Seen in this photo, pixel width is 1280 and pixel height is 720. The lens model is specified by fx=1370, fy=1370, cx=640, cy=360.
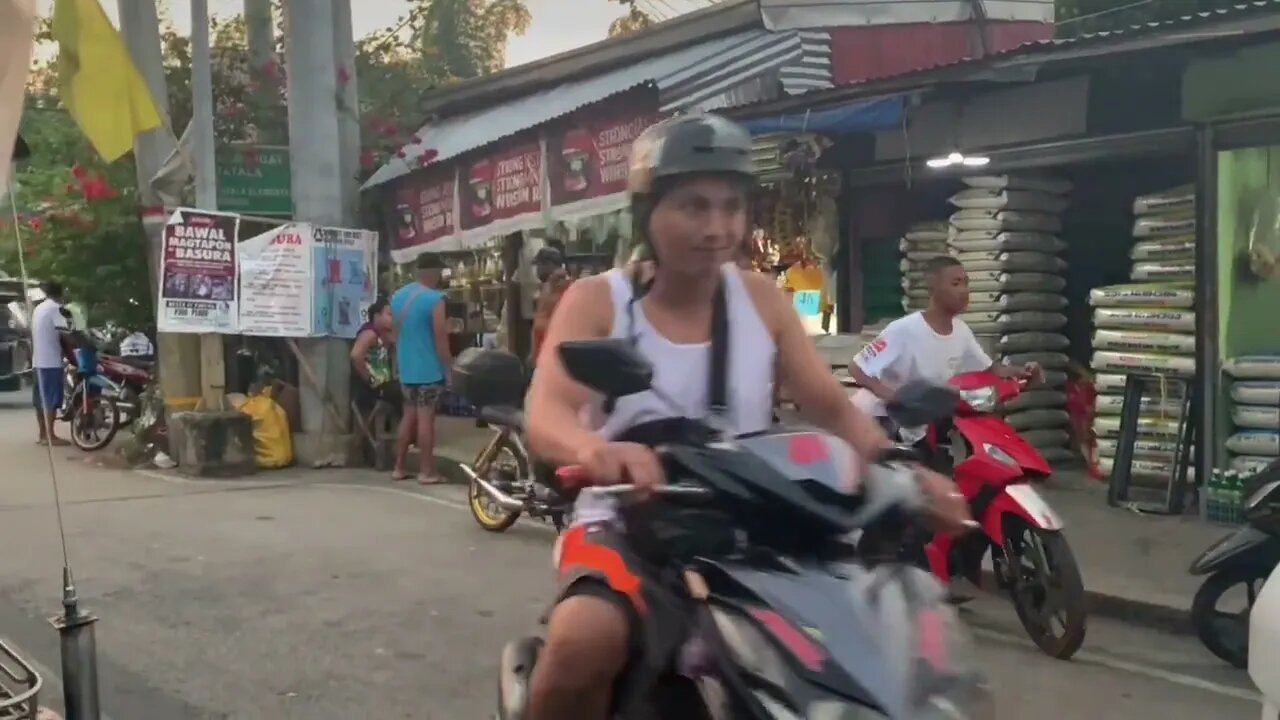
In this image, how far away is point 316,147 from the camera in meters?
12.4

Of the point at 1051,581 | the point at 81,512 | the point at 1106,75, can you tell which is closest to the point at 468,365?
the point at 1051,581

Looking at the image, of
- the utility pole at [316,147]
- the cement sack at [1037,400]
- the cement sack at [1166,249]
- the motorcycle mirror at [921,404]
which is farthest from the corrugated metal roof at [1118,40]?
the utility pole at [316,147]

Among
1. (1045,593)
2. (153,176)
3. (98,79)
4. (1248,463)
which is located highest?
(153,176)

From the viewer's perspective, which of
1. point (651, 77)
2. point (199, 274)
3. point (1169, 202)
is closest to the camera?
point (1169, 202)

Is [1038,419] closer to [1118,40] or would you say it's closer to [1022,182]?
[1022,182]

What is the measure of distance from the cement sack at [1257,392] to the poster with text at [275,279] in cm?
791

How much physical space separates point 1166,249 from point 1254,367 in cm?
114

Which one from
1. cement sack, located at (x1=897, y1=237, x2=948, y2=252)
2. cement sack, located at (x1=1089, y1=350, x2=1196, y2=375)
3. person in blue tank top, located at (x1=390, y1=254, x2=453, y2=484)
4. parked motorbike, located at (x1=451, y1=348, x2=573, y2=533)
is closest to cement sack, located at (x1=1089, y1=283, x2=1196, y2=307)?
cement sack, located at (x1=1089, y1=350, x2=1196, y2=375)

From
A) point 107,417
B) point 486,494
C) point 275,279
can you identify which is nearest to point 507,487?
point 486,494

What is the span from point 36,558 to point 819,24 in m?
9.13

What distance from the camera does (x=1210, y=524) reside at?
8.16 m

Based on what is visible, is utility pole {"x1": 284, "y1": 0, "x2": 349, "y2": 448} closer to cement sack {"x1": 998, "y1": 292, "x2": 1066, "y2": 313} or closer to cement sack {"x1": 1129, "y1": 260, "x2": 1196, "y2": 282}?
cement sack {"x1": 998, "y1": 292, "x2": 1066, "y2": 313}

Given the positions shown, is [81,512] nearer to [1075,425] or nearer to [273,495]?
[273,495]

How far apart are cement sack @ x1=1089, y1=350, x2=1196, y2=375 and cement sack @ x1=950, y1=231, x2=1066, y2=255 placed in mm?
1016
